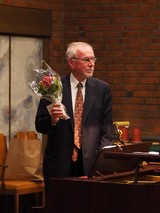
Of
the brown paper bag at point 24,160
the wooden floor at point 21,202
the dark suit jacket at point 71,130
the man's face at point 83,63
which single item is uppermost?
the man's face at point 83,63

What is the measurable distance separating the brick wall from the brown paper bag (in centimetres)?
189

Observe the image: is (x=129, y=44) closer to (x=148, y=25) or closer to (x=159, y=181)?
(x=148, y=25)

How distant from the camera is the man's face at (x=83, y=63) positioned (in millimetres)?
6207

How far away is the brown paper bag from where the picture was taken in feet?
29.0

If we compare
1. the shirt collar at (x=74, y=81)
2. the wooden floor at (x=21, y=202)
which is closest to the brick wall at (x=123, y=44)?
the wooden floor at (x=21, y=202)

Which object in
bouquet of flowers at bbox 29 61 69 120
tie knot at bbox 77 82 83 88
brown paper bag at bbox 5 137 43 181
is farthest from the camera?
brown paper bag at bbox 5 137 43 181

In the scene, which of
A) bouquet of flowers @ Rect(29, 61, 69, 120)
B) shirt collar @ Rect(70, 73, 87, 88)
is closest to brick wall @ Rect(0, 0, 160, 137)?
shirt collar @ Rect(70, 73, 87, 88)

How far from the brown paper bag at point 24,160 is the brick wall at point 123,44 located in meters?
1.89

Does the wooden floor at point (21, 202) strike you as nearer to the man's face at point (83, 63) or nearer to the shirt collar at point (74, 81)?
the shirt collar at point (74, 81)

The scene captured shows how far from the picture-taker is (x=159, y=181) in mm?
5426

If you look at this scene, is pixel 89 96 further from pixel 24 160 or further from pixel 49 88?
pixel 24 160

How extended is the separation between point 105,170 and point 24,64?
5.12 m

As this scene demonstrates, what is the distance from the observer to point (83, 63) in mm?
6215

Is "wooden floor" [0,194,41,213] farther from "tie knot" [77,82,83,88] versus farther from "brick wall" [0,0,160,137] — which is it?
"tie knot" [77,82,83,88]
